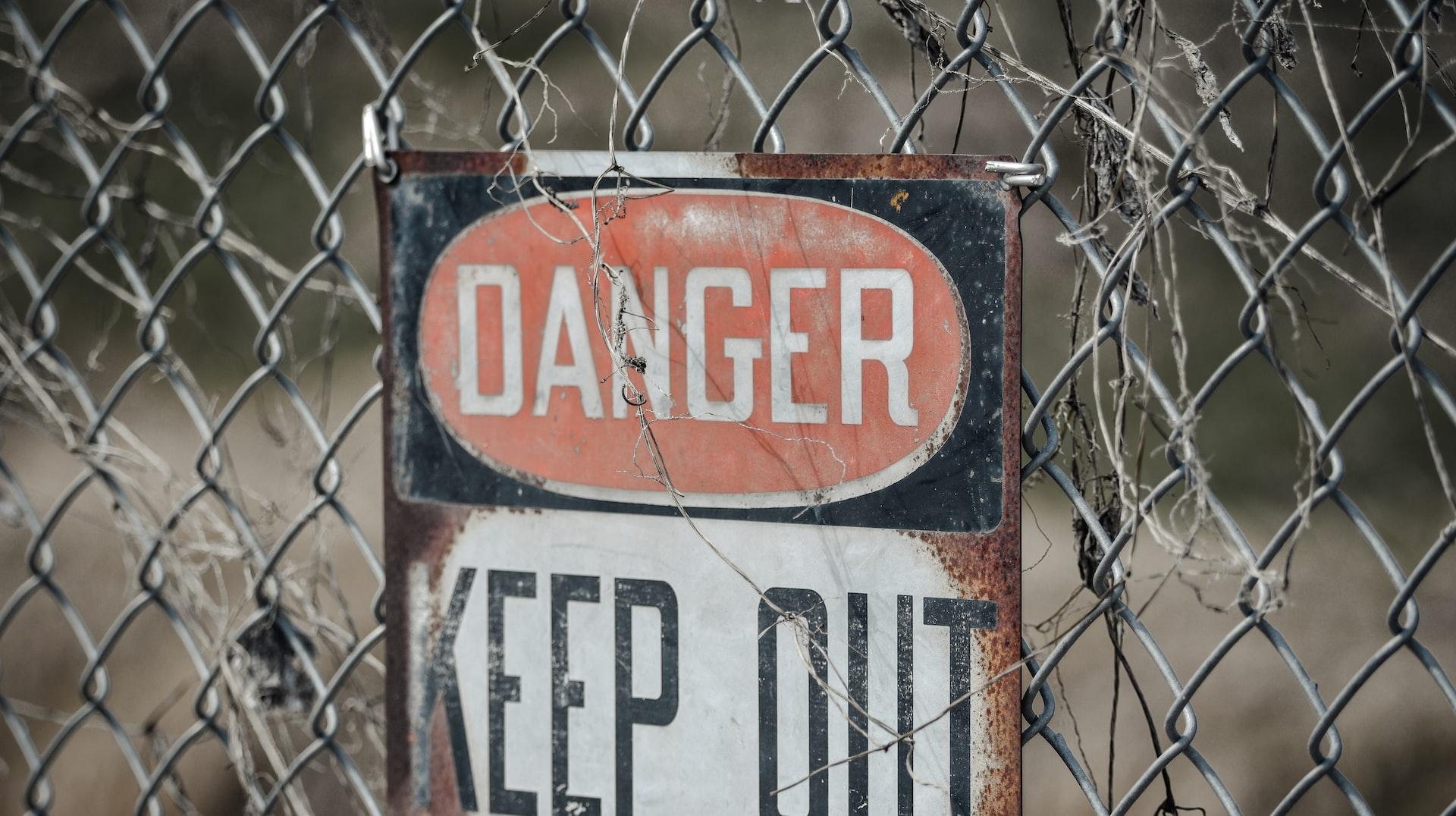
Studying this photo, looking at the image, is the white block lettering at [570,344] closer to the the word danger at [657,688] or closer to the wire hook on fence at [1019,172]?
the the word danger at [657,688]

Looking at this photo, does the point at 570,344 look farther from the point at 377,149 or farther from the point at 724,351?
the point at 377,149

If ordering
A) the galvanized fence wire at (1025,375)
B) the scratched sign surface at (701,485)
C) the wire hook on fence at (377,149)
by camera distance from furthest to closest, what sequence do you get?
the wire hook on fence at (377,149), the scratched sign surface at (701,485), the galvanized fence wire at (1025,375)

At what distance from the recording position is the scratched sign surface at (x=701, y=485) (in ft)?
2.98

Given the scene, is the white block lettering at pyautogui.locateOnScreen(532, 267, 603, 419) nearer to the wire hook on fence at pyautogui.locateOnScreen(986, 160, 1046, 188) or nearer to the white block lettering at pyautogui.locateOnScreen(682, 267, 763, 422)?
the white block lettering at pyautogui.locateOnScreen(682, 267, 763, 422)

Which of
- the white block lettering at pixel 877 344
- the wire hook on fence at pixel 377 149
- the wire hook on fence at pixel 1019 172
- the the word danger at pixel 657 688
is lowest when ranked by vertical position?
the the word danger at pixel 657 688

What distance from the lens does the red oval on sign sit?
92cm

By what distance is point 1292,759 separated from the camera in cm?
262

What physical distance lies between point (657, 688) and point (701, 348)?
1.09 feet

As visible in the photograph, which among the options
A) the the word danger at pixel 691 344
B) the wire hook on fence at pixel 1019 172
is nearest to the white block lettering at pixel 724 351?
the the word danger at pixel 691 344

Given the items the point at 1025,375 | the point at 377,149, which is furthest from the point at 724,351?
the point at 377,149

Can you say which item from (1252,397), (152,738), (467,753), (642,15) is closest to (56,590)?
(152,738)

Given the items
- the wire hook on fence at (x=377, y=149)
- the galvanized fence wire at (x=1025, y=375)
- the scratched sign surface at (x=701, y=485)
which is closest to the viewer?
the galvanized fence wire at (x=1025, y=375)

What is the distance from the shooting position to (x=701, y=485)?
97cm

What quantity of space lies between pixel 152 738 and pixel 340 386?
158 cm
